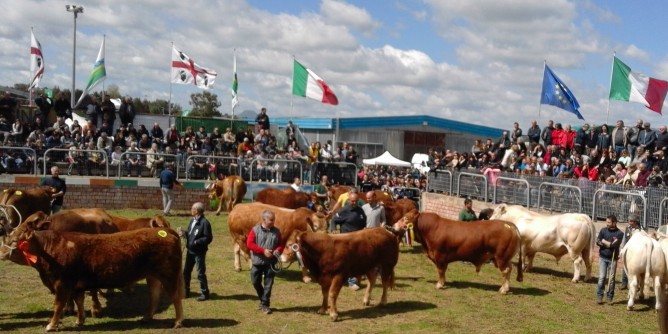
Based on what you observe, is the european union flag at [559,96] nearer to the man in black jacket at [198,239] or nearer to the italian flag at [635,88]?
the italian flag at [635,88]

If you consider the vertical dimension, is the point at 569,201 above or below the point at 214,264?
above

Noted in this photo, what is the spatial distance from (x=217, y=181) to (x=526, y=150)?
1097 cm

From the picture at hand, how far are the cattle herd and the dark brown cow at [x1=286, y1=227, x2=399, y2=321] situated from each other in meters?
0.02

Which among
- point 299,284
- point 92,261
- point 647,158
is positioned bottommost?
point 299,284

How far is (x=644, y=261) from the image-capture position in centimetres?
1247

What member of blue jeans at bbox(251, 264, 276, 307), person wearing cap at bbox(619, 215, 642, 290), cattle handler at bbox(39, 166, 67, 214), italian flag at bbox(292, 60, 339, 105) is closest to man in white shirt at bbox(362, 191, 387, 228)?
blue jeans at bbox(251, 264, 276, 307)

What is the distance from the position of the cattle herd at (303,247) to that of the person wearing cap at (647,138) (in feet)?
17.9

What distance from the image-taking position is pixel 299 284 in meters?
14.0

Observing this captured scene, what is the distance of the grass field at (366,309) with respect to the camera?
35.2 ft

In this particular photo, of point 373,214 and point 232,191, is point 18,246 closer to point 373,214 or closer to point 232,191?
point 373,214

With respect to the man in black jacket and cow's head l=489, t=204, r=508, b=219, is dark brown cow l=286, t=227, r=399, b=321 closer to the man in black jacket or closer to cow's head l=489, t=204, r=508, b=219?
the man in black jacket

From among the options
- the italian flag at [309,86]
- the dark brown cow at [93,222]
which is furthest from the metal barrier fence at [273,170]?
the dark brown cow at [93,222]

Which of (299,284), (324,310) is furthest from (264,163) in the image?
(324,310)

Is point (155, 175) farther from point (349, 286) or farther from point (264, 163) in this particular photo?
point (349, 286)
